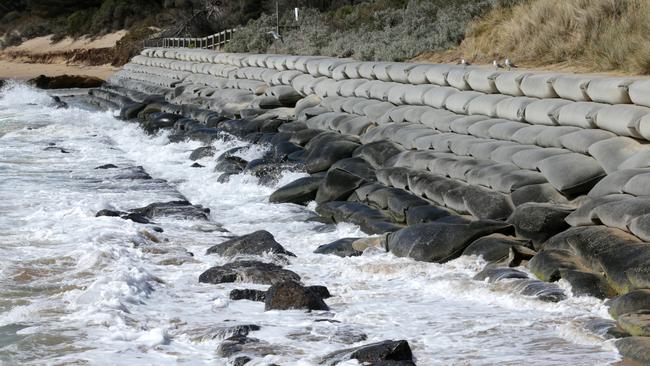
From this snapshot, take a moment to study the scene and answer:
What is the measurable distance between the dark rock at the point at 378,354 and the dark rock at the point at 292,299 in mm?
1355

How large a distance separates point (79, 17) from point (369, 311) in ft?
179

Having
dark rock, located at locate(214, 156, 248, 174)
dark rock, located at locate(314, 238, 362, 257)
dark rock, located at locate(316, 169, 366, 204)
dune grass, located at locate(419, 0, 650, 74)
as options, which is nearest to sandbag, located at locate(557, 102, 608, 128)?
dune grass, located at locate(419, 0, 650, 74)

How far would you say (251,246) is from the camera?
10.4 meters

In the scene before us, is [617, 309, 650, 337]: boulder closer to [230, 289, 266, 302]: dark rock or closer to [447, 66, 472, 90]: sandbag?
[230, 289, 266, 302]: dark rock

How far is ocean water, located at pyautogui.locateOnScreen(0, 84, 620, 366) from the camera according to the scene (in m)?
7.07

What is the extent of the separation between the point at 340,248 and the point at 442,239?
46.5 inches

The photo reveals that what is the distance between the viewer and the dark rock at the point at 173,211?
1267 cm

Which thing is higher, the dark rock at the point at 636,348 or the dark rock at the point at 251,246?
the dark rock at the point at 636,348

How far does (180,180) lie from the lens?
1636 cm

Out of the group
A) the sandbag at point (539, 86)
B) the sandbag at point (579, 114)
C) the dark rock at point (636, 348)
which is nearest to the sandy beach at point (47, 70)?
the sandbag at point (539, 86)

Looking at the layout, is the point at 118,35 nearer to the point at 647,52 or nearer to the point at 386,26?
the point at 386,26

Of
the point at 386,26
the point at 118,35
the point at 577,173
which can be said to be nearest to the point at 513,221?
the point at 577,173

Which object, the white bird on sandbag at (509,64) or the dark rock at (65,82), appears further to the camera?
the dark rock at (65,82)

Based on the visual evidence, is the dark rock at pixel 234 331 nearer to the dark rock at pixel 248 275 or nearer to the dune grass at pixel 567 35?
the dark rock at pixel 248 275
